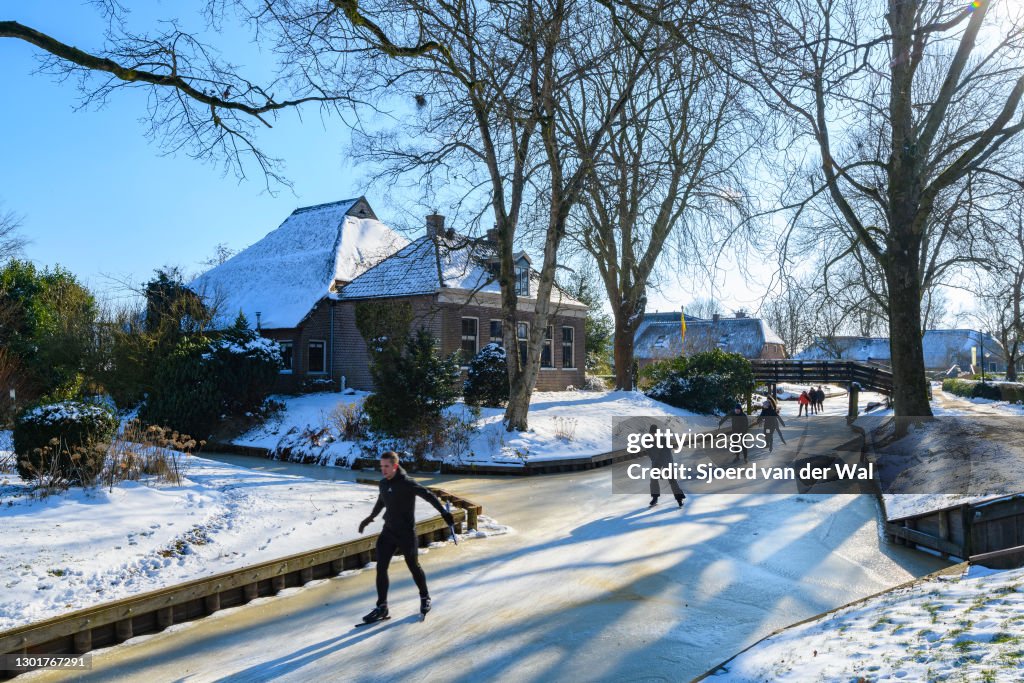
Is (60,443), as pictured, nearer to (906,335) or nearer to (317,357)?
(906,335)

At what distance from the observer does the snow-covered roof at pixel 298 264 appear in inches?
1250

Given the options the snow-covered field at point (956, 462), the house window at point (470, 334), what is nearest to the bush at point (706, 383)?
the house window at point (470, 334)

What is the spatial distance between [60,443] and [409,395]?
10268 millimetres

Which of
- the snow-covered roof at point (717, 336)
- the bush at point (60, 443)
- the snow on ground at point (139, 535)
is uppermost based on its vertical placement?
the snow-covered roof at point (717, 336)

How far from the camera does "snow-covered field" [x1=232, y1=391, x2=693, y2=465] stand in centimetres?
1936

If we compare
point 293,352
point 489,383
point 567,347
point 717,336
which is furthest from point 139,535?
point 717,336

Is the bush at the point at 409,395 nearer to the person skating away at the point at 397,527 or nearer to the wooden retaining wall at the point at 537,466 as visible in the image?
the wooden retaining wall at the point at 537,466

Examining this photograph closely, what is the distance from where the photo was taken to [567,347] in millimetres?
36438

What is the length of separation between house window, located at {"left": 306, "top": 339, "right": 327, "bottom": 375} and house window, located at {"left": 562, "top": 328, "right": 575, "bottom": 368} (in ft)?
38.8

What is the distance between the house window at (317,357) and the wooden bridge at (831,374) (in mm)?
20776

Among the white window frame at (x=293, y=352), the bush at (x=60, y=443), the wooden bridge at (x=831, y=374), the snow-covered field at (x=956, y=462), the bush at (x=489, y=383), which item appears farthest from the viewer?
the wooden bridge at (x=831, y=374)

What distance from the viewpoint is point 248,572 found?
312 inches

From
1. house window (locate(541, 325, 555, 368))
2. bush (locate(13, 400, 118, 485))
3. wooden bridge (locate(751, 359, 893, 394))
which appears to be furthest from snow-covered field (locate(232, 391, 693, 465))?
wooden bridge (locate(751, 359, 893, 394))

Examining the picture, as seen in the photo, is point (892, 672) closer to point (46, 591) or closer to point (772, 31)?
point (46, 591)
